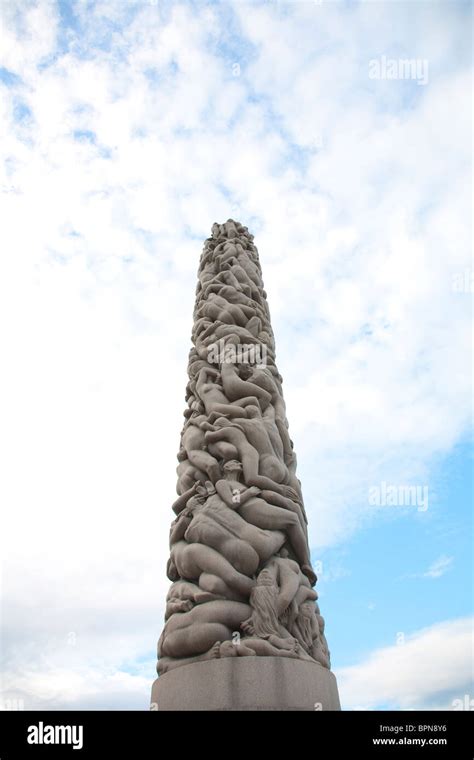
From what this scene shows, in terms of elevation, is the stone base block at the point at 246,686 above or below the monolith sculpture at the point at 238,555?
below

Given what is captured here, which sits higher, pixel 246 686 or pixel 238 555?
pixel 238 555

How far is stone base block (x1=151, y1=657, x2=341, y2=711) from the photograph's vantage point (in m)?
5.81

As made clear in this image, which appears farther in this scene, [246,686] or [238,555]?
[238,555]

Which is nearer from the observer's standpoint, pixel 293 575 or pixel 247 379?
pixel 293 575

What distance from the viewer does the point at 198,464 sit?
26.2 feet

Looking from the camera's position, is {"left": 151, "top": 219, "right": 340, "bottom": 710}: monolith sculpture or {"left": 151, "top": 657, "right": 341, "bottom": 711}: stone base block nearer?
{"left": 151, "top": 657, "right": 341, "bottom": 711}: stone base block

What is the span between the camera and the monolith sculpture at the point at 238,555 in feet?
19.7

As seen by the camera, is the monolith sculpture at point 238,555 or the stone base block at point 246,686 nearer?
the stone base block at point 246,686

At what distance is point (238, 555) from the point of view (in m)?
6.71

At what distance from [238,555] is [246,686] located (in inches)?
52.7
